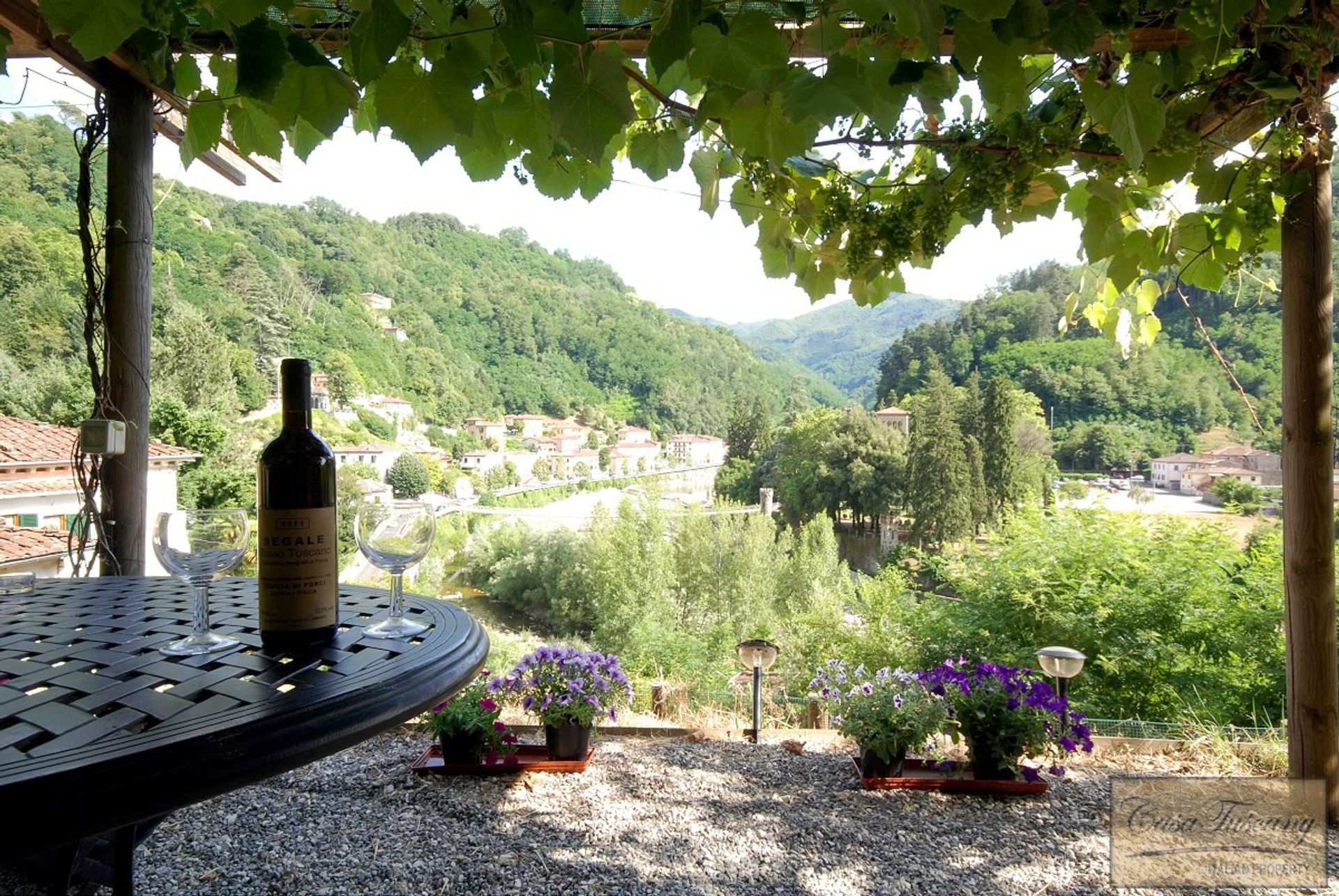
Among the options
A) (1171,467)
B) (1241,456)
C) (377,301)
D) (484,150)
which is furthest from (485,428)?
(484,150)

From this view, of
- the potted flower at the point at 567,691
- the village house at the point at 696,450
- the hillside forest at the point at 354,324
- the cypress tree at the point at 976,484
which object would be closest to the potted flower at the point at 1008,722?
the potted flower at the point at 567,691

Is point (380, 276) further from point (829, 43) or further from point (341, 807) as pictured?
point (829, 43)

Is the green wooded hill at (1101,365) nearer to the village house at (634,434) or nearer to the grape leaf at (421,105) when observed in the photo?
the village house at (634,434)

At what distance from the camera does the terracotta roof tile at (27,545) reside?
2461mm

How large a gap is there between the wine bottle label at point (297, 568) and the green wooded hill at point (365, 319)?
7.46 m

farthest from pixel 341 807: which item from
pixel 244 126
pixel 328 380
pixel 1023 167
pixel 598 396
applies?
pixel 598 396

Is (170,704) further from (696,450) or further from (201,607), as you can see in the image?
(696,450)

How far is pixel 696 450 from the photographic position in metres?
14.9

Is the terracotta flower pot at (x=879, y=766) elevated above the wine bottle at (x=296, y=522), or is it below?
below

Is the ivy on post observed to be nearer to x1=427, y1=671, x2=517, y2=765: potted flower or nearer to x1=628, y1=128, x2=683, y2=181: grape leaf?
x1=628, y1=128, x2=683, y2=181: grape leaf

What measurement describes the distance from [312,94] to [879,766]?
6.76 feet

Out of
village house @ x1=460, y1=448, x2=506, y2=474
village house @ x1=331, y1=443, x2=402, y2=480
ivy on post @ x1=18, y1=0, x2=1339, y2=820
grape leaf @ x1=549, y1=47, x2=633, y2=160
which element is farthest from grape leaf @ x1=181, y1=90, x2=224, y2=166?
village house @ x1=460, y1=448, x2=506, y2=474

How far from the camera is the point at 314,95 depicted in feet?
2.61

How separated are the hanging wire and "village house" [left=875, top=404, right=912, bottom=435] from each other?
13.1m
